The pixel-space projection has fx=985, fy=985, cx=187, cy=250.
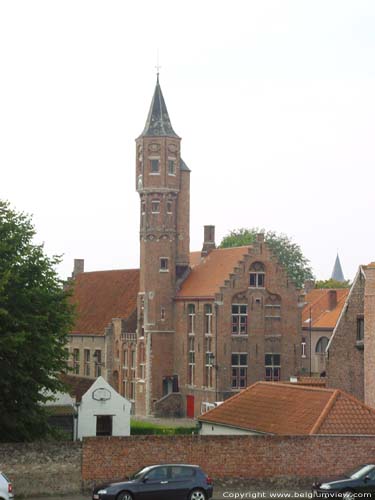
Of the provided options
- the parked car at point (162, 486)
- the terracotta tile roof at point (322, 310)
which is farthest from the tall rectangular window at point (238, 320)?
the parked car at point (162, 486)

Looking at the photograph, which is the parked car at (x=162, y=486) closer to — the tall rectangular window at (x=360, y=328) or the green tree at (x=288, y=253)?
the tall rectangular window at (x=360, y=328)

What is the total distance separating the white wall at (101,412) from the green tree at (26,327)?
11069mm

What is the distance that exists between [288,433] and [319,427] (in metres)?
1.65

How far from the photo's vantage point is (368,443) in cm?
3397

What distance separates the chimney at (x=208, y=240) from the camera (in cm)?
7888

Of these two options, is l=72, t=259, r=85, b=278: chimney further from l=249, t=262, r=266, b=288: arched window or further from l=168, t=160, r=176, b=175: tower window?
l=249, t=262, r=266, b=288: arched window

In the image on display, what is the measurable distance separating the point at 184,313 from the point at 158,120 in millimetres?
14803

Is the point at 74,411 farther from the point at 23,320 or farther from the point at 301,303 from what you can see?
the point at 301,303

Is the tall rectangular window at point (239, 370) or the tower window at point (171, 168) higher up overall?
the tower window at point (171, 168)

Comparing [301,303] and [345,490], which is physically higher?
[301,303]

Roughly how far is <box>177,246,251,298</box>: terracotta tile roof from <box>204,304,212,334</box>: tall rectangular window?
88cm

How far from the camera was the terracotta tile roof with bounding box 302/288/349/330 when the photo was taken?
265ft

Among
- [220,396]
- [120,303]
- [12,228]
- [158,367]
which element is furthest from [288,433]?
[120,303]

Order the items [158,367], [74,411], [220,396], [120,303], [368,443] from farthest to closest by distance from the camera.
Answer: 1. [120,303]
2. [158,367]
3. [220,396]
4. [74,411]
5. [368,443]
